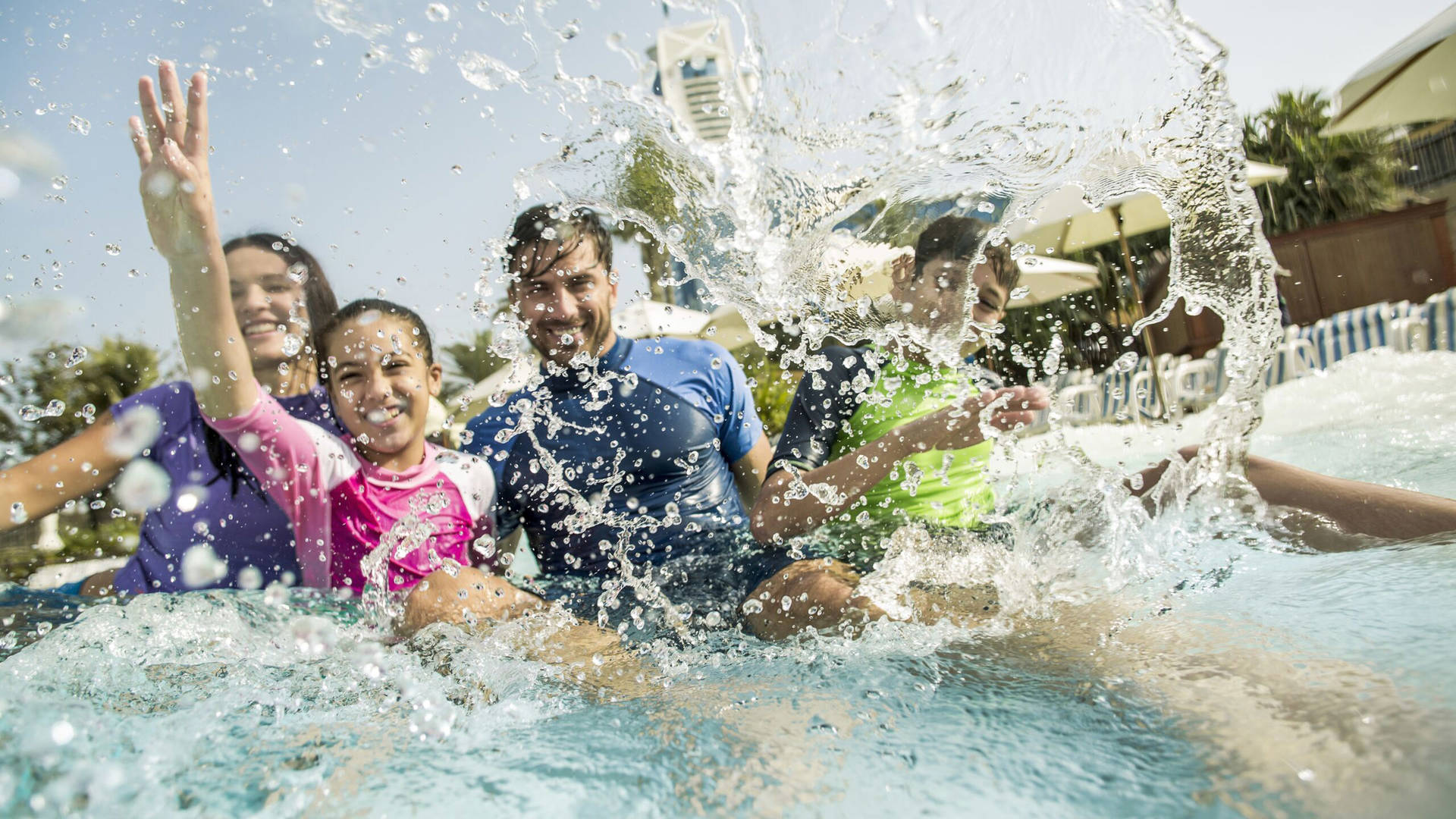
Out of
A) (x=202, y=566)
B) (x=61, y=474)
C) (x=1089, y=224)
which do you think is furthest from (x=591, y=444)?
(x=1089, y=224)

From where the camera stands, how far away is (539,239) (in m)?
2.12

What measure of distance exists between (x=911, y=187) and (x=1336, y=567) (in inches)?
49.9

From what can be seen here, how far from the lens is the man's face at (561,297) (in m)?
2.12

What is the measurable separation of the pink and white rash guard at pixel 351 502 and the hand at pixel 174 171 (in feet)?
1.17

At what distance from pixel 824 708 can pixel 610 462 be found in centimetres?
115

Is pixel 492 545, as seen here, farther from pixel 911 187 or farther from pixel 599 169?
pixel 911 187

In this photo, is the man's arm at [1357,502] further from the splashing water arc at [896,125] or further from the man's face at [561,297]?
the man's face at [561,297]

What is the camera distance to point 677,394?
2236 mm

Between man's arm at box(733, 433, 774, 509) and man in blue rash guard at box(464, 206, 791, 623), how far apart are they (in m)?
0.15

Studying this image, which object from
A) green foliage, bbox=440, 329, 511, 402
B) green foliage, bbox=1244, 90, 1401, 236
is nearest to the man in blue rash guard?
green foliage, bbox=440, 329, 511, 402

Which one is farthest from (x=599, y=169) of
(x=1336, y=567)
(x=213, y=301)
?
(x=1336, y=567)

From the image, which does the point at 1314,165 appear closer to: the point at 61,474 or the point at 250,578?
the point at 250,578

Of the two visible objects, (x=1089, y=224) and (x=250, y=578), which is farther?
(x=1089, y=224)

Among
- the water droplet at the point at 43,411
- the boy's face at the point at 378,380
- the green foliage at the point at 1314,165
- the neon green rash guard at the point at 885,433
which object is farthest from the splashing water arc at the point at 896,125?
the green foliage at the point at 1314,165
